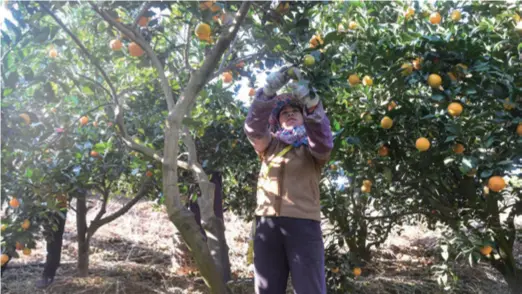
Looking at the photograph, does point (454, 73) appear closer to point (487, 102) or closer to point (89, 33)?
point (487, 102)

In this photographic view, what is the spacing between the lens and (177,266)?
163 inches

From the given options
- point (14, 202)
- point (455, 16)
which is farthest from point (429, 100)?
point (14, 202)

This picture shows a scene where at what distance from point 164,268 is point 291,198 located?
3.13 meters

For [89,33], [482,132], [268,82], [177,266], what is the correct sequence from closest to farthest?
[268,82] → [482,132] → [89,33] → [177,266]

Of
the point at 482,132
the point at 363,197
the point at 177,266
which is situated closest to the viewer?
the point at 482,132

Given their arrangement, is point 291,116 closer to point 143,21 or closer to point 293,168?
point 293,168

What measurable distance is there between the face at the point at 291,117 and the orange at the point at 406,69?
583 mm

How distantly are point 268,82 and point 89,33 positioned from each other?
5.48 feet

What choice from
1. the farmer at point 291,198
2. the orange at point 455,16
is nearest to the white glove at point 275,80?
the farmer at point 291,198

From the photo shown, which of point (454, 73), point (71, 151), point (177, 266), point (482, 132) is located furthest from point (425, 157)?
point (177, 266)

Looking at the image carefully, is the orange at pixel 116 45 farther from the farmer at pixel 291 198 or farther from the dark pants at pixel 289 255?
the dark pants at pixel 289 255

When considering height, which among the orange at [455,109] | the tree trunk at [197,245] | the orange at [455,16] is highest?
the orange at [455,16]

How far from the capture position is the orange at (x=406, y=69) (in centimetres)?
197

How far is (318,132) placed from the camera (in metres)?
1.62
